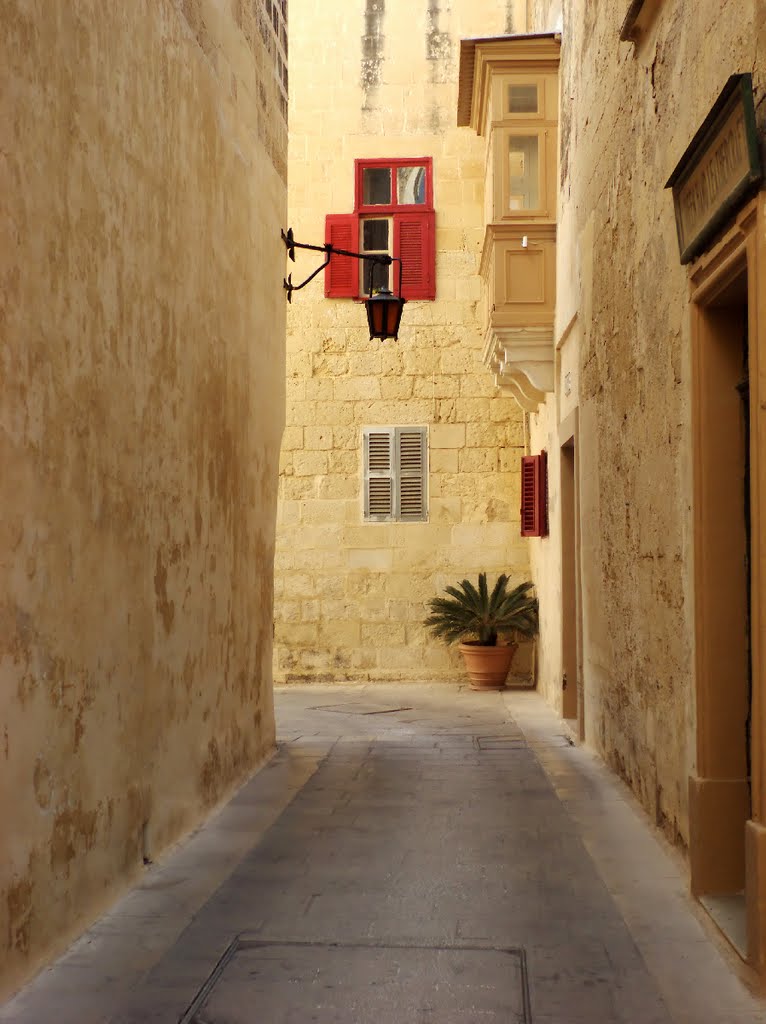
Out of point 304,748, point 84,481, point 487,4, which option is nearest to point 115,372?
point 84,481

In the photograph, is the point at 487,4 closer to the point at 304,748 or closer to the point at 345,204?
the point at 345,204

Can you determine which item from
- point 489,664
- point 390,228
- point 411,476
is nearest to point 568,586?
point 489,664

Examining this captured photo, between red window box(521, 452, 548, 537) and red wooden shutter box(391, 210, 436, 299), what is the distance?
9.41 feet

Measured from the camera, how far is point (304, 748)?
340 inches

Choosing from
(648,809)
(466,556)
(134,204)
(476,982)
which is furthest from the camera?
(466,556)

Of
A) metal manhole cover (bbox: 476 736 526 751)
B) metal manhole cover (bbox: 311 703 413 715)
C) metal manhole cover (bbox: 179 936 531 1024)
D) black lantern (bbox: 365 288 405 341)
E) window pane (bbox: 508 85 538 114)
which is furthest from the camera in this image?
window pane (bbox: 508 85 538 114)

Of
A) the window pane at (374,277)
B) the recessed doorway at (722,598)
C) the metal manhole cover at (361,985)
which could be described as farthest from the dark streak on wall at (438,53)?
the metal manhole cover at (361,985)

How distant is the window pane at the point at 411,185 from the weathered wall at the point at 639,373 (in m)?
5.37

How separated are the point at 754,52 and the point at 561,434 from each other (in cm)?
654

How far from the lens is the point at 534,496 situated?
39.8 feet

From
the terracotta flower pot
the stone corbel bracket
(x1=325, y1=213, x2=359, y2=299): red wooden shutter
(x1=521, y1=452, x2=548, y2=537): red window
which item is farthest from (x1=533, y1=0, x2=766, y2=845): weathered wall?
(x1=325, y1=213, x2=359, y2=299): red wooden shutter

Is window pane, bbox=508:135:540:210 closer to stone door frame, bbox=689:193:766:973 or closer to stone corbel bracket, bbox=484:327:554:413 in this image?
stone corbel bracket, bbox=484:327:554:413

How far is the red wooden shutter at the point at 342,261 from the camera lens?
46.6 feet

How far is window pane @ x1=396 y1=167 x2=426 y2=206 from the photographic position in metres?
14.3
